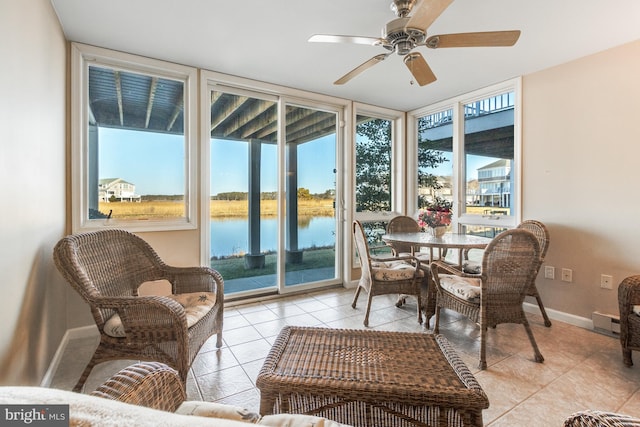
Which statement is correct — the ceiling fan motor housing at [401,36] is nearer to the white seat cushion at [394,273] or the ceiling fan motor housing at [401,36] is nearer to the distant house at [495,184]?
the white seat cushion at [394,273]

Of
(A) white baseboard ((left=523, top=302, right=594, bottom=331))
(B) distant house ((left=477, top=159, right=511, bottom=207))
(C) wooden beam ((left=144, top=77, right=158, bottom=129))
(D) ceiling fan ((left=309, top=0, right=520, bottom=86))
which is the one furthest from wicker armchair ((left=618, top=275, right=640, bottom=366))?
(C) wooden beam ((left=144, top=77, right=158, bottom=129))

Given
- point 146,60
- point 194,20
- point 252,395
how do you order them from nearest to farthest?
point 252,395
point 194,20
point 146,60

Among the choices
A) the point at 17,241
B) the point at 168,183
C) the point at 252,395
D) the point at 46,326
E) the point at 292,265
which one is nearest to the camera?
the point at 17,241

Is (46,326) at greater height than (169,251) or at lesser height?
lesser

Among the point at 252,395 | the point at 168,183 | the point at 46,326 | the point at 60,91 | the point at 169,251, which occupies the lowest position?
the point at 252,395

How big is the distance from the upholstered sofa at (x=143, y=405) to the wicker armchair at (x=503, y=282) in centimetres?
171

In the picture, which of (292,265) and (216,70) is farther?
(292,265)

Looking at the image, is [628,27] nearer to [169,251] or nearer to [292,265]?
[292,265]

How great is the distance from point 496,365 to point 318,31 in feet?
9.22

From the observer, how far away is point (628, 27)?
7.44ft

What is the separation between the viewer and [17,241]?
1442mm

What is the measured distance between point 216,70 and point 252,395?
9.63ft

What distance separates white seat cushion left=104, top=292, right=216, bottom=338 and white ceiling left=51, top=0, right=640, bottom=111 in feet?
6.58

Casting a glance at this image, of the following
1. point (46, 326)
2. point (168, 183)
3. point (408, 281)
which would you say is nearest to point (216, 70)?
point (168, 183)
